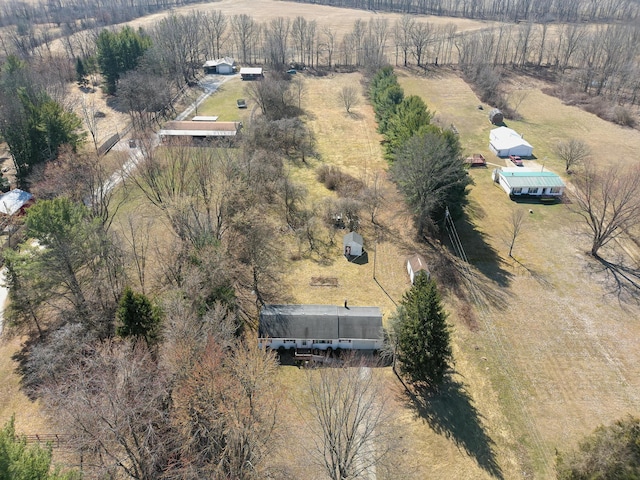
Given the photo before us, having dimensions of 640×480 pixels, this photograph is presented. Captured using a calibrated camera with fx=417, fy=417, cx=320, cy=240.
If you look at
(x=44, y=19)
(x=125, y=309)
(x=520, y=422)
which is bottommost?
(x=520, y=422)

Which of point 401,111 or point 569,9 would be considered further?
point 569,9

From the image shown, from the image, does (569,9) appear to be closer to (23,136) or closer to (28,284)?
(23,136)

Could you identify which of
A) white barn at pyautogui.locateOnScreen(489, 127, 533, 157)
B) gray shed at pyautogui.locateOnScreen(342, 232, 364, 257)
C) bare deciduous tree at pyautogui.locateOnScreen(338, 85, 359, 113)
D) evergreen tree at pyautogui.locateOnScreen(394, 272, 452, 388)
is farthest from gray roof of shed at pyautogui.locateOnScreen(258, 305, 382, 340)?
bare deciduous tree at pyautogui.locateOnScreen(338, 85, 359, 113)

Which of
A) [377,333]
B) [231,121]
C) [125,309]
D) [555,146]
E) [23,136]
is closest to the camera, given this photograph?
[125,309]

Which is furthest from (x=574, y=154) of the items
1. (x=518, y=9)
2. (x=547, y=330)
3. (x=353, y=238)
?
(x=518, y=9)

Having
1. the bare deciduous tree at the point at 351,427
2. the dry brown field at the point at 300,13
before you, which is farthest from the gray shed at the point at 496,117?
the dry brown field at the point at 300,13

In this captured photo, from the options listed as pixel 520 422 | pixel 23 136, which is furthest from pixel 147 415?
pixel 23 136

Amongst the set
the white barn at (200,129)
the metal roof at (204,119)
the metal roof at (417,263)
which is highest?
the white barn at (200,129)

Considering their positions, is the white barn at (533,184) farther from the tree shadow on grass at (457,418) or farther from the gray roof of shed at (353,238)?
the tree shadow on grass at (457,418)

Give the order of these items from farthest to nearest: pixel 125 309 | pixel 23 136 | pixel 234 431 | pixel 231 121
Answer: pixel 231 121 < pixel 23 136 < pixel 125 309 < pixel 234 431
